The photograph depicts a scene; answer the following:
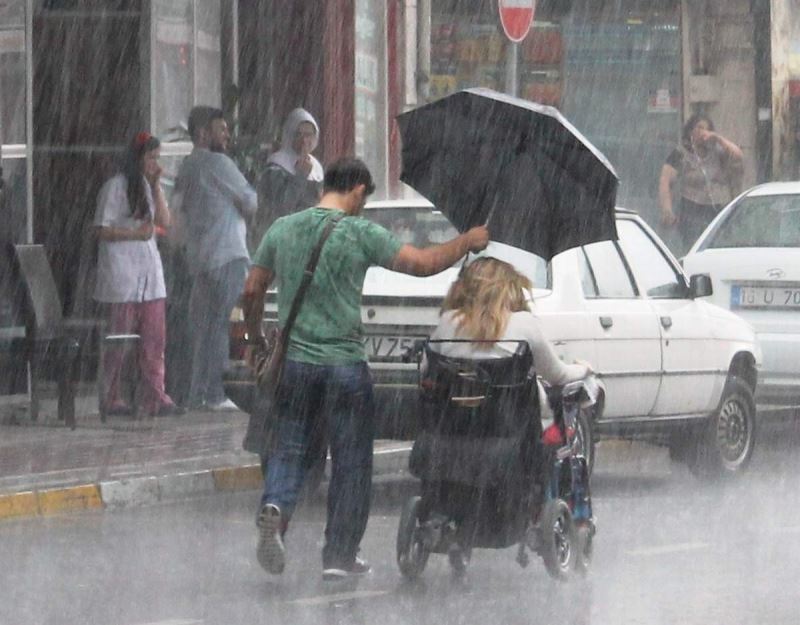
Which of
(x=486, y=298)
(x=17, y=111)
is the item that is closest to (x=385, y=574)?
(x=486, y=298)

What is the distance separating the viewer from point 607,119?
26.7m

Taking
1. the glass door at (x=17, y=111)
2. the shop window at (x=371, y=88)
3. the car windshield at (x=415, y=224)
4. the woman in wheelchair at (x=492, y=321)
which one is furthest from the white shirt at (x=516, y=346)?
the shop window at (x=371, y=88)

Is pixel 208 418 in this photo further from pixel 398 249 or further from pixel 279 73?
pixel 398 249

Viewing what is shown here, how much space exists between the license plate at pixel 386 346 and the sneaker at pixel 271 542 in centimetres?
236

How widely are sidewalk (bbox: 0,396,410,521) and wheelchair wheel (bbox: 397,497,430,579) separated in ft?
9.63

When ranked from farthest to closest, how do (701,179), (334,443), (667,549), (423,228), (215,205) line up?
(701,179)
(215,205)
(423,228)
(667,549)
(334,443)

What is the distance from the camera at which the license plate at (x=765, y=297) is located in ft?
50.4

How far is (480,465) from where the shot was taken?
9320 millimetres

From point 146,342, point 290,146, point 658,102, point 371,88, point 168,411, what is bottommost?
point 168,411

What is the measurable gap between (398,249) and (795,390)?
22.1 feet

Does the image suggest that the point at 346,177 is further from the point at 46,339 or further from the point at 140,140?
the point at 140,140

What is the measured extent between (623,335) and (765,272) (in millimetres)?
3076

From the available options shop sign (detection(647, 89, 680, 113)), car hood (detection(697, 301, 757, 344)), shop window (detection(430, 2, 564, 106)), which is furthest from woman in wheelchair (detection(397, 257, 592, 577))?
shop sign (detection(647, 89, 680, 113))

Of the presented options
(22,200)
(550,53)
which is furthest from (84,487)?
(550,53)
